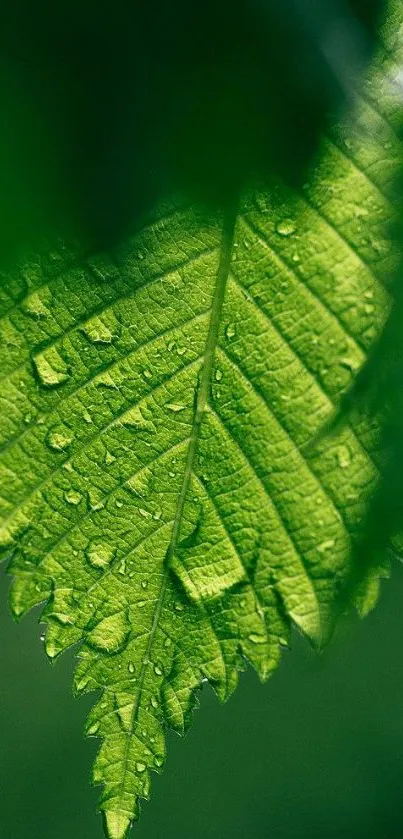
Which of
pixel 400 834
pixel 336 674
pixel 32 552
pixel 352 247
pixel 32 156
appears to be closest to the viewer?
pixel 32 156

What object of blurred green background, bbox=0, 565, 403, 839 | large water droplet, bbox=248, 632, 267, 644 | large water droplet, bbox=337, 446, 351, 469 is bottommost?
blurred green background, bbox=0, 565, 403, 839

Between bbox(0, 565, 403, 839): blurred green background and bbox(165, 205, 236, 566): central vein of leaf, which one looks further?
bbox(0, 565, 403, 839): blurred green background

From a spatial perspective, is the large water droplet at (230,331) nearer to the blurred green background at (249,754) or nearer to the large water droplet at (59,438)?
the large water droplet at (59,438)

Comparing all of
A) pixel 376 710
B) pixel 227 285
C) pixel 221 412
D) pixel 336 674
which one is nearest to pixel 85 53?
pixel 227 285

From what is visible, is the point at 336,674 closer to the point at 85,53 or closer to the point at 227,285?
the point at 227,285

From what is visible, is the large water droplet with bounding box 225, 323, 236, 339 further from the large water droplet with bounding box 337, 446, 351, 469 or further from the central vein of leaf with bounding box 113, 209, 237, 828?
the large water droplet with bounding box 337, 446, 351, 469

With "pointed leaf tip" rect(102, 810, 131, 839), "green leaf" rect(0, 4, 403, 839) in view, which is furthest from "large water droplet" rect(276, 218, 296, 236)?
"pointed leaf tip" rect(102, 810, 131, 839)
